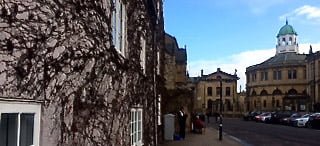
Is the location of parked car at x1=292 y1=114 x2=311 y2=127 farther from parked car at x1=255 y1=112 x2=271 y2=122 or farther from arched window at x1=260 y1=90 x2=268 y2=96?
arched window at x1=260 y1=90 x2=268 y2=96

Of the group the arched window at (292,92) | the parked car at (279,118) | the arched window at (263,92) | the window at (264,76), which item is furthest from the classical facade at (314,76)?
the parked car at (279,118)

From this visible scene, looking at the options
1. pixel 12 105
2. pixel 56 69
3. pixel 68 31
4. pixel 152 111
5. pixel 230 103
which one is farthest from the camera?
pixel 230 103

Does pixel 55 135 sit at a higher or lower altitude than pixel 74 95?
lower

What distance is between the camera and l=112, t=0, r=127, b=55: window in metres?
9.23

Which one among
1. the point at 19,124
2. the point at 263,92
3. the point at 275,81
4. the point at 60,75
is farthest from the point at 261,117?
the point at 19,124

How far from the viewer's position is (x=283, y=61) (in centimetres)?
12119

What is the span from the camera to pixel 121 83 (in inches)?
354

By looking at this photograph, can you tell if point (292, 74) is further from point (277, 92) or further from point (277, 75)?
point (277, 92)

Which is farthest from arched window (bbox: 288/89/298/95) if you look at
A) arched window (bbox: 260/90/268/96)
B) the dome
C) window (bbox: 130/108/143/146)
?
window (bbox: 130/108/143/146)

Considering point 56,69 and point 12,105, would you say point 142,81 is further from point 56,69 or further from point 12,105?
point 12,105

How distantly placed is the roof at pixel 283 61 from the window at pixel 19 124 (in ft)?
378

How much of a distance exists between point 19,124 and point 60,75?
91 centimetres

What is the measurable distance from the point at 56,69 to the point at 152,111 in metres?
11.5

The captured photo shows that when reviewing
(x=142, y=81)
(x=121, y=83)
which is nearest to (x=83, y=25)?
(x=121, y=83)
